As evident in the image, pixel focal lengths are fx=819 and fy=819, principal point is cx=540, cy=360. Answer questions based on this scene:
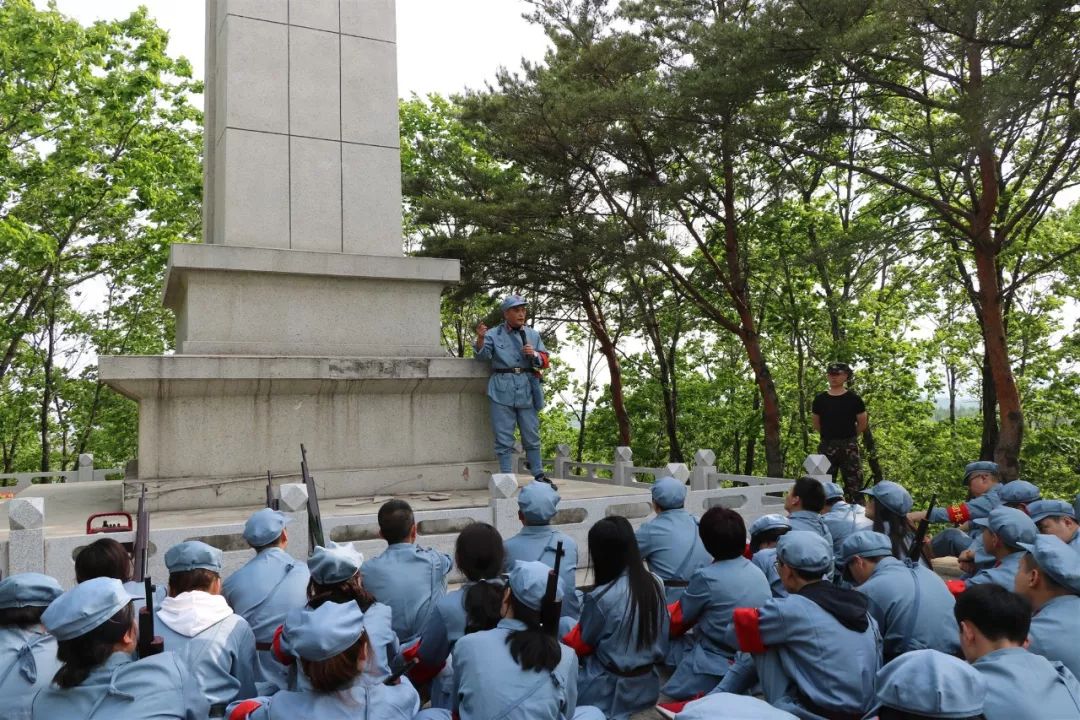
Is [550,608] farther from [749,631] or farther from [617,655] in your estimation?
[617,655]

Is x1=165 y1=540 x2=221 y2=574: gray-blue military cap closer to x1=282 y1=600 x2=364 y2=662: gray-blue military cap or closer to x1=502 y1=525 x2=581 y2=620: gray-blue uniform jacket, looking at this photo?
x1=282 y1=600 x2=364 y2=662: gray-blue military cap

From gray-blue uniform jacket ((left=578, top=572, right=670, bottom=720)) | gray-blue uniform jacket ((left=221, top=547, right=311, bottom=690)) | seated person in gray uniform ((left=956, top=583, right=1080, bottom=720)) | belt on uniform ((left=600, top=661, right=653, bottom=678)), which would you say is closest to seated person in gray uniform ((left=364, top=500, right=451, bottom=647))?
gray-blue uniform jacket ((left=221, top=547, right=311, bottom=690))

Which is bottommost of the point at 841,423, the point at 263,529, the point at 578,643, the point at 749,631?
the point at 578,643

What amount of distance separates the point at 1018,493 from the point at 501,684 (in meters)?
4.80

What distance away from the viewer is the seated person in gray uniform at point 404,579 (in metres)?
4.16

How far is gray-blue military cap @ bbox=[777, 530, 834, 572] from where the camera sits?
346 cm

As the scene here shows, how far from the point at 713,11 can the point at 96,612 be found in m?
13.8

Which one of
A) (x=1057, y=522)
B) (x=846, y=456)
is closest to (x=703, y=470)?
(x=846, y=456)

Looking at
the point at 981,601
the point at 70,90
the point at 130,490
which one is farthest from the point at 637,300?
the point at 981,601

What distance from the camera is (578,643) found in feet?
13.2

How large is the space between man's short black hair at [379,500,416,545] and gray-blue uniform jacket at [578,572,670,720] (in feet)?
3.36

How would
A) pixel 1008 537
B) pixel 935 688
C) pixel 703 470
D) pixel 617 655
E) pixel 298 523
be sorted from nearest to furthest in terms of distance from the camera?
pixel 935 688 < pixel 617 655 < pixel 1008 537 < pixel 298 523 < pixel 703 470

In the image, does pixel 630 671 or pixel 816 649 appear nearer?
pixel 816 649

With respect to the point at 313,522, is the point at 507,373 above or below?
above
